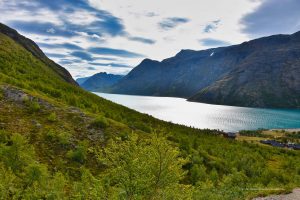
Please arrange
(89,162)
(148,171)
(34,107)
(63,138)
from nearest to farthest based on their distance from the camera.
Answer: (148,171), (89,162), (63,138), (34,107)

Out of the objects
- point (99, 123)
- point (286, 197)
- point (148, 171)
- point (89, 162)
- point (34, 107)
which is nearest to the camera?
point (148, 171)

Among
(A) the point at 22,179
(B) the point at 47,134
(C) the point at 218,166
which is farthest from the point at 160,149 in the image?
(C) the point at 218,166

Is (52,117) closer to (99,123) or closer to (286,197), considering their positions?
(99,123)

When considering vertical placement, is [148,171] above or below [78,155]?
above

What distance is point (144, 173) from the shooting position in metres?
16.8

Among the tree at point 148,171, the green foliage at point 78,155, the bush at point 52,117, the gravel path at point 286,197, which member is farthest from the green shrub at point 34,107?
the gravel path at point 286,197

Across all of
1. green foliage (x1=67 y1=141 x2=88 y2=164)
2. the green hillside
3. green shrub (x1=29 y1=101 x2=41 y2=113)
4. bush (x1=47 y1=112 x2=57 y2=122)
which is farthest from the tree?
green shrub (x1=29 y1=101 x2=41 y2=113)

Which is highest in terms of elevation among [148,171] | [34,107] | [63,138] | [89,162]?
[34,107]

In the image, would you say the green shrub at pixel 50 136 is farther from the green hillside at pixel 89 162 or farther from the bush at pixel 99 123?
the bush at pixel 99 123

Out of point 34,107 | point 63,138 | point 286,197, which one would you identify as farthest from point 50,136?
point 286,197

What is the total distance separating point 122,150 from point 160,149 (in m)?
2.13

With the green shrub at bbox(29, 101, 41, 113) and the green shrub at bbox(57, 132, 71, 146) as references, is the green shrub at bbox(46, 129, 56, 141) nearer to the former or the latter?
the green shrub at bbox(57, 132, 71, 146)

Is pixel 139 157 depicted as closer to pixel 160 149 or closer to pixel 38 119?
pixel 160 149

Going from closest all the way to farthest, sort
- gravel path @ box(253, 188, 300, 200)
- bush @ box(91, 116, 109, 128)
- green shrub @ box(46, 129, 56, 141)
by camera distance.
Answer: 1. gravel path @ box(253, 188, 300, 200)
2. green shrub @ box(46, 129, 56, 141)
3. bush @ box(91, 116, 109, 128)
